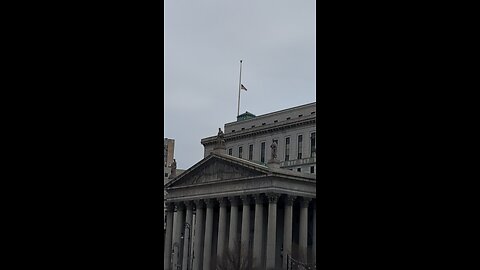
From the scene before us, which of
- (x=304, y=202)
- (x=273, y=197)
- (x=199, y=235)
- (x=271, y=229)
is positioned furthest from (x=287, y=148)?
(x=271, y=229)

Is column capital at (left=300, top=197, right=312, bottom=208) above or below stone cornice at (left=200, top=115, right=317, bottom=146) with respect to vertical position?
below

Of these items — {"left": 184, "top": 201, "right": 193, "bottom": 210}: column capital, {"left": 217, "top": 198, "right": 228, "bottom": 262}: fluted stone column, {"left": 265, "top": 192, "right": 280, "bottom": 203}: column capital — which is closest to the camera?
{"left": 265, "top": 192, "right": 280, "bottom": 203}: column capital

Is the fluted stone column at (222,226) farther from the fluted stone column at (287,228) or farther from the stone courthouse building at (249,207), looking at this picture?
the fluted stone column at (287,228)

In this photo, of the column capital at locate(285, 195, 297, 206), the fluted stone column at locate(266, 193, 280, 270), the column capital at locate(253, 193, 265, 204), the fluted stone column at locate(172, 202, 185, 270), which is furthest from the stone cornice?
the fluted stone column at locate(266, 193, 280, 270)

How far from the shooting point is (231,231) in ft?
189

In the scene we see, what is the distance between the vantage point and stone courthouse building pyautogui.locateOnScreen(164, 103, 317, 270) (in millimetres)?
54062

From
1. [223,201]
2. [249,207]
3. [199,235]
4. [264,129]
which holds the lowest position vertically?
[199,235]

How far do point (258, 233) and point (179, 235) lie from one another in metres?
16.2

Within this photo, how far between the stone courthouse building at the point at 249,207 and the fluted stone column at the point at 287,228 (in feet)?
0.27

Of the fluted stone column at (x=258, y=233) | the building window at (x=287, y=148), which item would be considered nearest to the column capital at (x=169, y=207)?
the fluted stone column at (x=258, y=233)

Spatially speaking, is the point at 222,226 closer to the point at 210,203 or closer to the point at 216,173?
the point at 210,203

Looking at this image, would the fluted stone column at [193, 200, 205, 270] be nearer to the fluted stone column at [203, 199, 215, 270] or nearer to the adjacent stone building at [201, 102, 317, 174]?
the fluted stone column at [203, 199, 215, 270]
